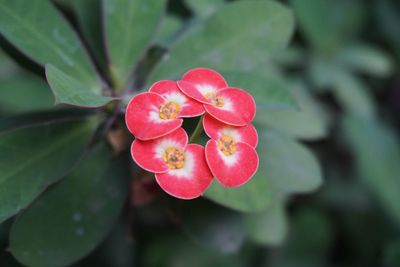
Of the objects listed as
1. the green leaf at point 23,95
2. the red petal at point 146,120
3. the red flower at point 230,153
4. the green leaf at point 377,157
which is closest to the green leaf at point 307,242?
the green leaf at point 377,157

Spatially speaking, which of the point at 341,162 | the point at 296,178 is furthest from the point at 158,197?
the point at 341,162

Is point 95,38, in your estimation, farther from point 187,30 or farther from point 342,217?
point 342,217

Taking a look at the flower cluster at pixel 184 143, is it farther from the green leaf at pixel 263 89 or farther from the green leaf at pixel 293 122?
the green leaf at pixel 293 122

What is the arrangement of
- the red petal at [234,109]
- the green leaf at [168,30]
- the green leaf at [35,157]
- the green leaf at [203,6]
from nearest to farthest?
1. the red petal at [234,109]
2. the green leaf at [35,157]
3. the green leaf at [168,30]
4. the green leaf at [203,6]

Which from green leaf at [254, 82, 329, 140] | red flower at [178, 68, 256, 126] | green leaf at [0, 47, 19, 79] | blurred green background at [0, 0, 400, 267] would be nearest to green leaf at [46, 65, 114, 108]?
red flower at [178, 68, 256, 126]

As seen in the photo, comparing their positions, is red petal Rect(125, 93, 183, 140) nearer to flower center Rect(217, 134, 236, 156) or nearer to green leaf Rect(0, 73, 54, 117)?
flower center Rect(217, 134, 236, 156)

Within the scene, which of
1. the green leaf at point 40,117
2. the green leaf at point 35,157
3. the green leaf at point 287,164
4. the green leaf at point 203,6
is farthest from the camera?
the green leaf at point 203,6
